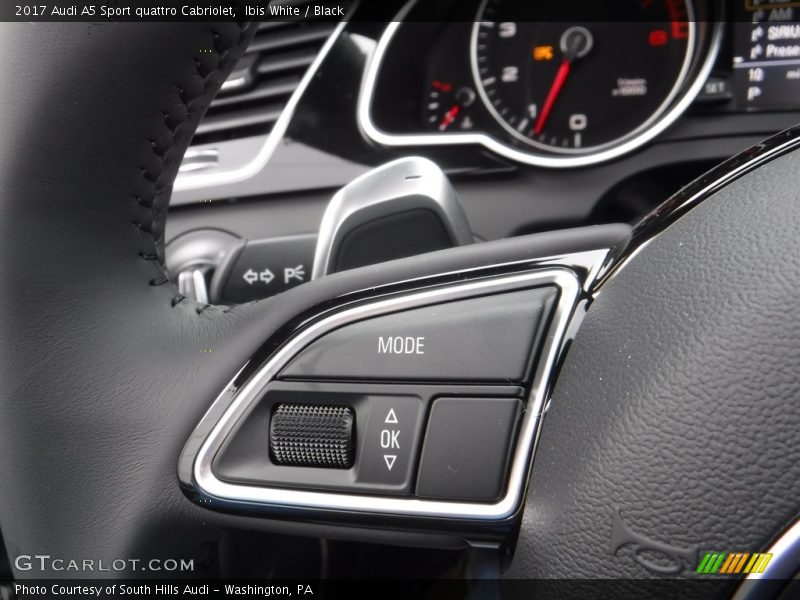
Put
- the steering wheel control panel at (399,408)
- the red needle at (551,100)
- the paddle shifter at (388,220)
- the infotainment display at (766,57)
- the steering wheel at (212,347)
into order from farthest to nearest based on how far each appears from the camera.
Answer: the red needle at (551,100) → the infotainment display at (766,57) → the paddle shifter at (388,220) → the steering wheel control panel at (399,408) → the steering wheel at (212,347)

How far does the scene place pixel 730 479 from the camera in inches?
19.6

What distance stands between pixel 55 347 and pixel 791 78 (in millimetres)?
1508

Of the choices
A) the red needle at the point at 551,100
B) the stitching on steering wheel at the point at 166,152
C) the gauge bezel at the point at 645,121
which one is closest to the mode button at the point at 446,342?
the stitching on steering wheel at the point at 166,152

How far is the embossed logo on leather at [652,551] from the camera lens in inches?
20.2

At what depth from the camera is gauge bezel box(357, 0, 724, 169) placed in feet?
5.50

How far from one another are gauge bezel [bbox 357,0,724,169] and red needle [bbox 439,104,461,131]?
0.11m

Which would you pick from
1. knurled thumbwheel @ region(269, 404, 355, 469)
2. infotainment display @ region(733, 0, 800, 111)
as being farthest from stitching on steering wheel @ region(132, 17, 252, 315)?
infotainment display @ region(733, 0, 800, 111)

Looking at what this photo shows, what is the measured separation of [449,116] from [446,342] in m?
1.28

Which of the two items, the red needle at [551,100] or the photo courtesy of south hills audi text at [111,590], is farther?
the red needle at [551,100]

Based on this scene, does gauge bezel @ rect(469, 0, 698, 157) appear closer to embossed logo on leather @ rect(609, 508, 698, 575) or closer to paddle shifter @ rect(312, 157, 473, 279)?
paddle shifter @ rect(312, 157, 473, 279)

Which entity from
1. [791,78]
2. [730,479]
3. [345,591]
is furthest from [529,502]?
[791,78]

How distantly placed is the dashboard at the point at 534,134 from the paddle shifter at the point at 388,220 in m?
0.81

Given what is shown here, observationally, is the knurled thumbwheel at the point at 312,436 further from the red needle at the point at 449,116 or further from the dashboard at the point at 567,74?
the red needle at the point at 449,116

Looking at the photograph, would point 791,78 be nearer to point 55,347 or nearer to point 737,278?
point 737,278
